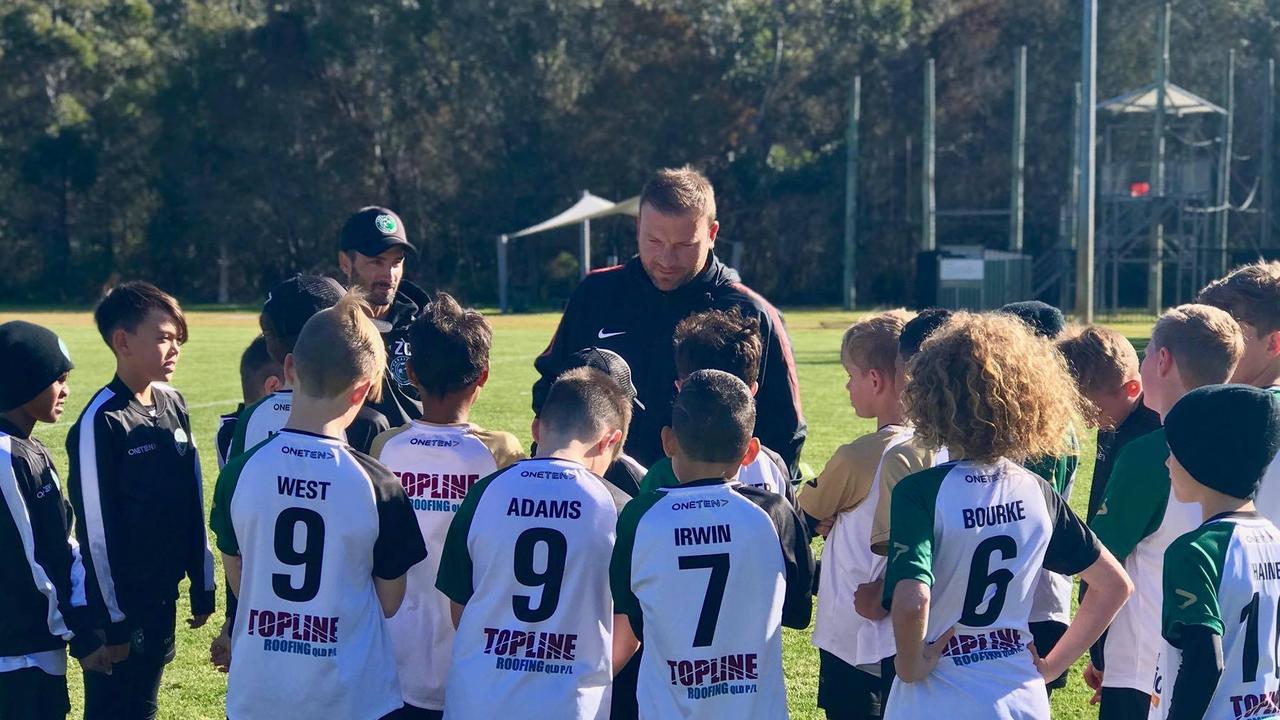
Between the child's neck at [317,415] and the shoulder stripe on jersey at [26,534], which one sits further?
the shoulder stripe on jersey at [26,534]

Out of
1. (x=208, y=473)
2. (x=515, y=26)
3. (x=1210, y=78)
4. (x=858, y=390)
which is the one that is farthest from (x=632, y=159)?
(x=858, y=390)

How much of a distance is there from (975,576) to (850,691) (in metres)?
1.09

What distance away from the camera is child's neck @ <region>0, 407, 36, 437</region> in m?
4.21

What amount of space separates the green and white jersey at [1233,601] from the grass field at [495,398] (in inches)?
104

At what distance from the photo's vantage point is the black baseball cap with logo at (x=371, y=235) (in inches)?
219

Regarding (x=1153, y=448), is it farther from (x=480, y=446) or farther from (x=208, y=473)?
(x=208, y=473)

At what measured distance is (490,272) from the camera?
52.1 m

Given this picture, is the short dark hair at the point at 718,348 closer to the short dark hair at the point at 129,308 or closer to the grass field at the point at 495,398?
the short dark hair at the point at 129,308

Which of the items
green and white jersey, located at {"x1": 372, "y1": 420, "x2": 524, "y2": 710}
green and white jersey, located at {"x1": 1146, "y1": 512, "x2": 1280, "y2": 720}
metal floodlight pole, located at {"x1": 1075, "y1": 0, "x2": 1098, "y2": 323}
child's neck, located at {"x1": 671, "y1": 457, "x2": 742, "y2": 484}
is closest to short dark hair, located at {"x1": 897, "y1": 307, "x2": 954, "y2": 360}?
child's neck, located at {"x1": 671, "y1": 457, "x2": 742, "y2": 484}

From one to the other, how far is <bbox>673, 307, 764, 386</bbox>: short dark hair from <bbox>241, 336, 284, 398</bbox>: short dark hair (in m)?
1.87

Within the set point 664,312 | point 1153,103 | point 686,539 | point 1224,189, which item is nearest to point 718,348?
point 664,312

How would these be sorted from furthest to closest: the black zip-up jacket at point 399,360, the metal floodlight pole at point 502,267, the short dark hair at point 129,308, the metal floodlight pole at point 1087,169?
the metal floodlight pole at point 502,267, the metal floodlight pole at point 1087,169, the black zip-up jacket at point 399,360, the short dark hair at point 129,308

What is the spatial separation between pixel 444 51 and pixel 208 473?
141ft

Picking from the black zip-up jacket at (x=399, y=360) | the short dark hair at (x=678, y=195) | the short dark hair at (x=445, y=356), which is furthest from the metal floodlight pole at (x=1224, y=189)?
the short dark hair at (x=445, y=356)
